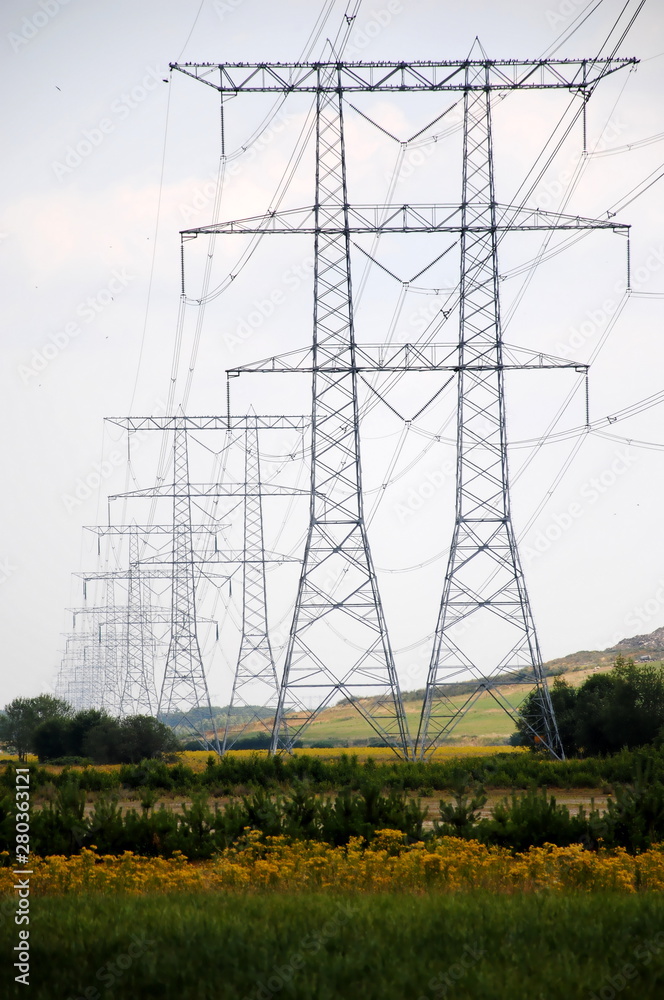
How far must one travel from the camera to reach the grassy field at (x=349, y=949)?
9727 mm

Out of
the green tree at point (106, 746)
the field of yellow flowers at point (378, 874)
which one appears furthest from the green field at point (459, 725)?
the field of yellow flowers at point (378, 874)

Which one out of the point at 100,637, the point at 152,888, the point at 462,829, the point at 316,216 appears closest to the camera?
the point at 152,888

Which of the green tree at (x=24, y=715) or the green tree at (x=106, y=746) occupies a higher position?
the green tree at (x=24, y=715)

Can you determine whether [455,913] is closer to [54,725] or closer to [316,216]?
[316,216]

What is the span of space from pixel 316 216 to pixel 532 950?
30.4m

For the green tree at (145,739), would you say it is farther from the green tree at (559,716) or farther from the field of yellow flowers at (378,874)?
the field of yellow flowers at (378,874)

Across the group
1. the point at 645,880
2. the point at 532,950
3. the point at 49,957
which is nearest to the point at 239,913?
the point at 49,957

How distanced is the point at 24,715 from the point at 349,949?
74625 mm

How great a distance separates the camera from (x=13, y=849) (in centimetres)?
1892

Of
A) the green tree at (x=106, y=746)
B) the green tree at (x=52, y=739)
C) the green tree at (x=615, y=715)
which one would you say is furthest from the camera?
the green tree at (x=52, y=739)

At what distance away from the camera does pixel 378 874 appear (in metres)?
14.9

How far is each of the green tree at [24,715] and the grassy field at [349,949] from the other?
69.5 meters

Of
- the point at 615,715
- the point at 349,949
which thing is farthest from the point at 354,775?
the point at 349,949

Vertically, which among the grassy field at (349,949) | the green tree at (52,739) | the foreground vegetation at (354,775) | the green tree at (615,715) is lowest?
the grassy field at (349,949)
